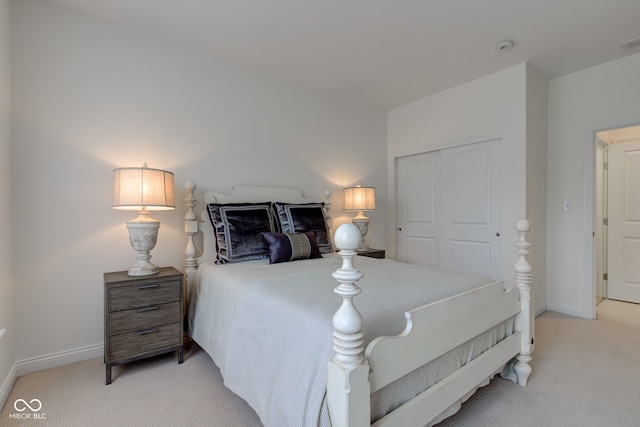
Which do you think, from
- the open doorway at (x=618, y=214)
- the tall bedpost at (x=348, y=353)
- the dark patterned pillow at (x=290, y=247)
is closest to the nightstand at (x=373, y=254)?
the dark patterned pillow at (x=290, y=247)

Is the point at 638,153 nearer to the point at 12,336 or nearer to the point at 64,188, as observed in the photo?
the point at 64,188

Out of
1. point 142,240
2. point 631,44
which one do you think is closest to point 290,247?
point 142,240

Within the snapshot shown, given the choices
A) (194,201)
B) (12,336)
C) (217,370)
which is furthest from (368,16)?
(12,336)

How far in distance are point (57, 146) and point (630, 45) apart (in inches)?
181

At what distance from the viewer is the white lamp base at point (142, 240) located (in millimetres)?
2041

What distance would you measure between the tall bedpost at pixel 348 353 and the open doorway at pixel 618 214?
4.00 m

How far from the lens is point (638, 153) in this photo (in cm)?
345

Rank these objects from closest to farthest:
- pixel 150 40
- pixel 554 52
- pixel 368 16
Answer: pixel 368 16 → pixel 150 40 → pixel 554 52

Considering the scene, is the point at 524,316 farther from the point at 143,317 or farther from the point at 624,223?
the point at 624,223

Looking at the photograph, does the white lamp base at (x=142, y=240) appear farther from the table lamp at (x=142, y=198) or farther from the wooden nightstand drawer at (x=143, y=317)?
the wooden nightstand drawer at (x=143, y=317)

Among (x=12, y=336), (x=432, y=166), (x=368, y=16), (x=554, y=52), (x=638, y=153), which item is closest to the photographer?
(x=12, y=336)

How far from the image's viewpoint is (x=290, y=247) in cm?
242

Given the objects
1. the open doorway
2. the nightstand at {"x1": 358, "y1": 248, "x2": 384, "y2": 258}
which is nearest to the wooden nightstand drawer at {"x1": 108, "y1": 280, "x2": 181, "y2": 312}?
the nightstand at {"x1": 358, "y1": 248, "x2": 384, "y2": 258}

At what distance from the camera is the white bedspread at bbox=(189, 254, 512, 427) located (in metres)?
1.11
